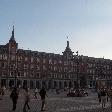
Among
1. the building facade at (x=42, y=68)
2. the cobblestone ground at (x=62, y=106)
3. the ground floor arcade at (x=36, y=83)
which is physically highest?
the building facade at (x=42, y=68)

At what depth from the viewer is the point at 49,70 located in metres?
114

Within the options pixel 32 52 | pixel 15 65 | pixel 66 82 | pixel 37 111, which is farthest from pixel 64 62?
pixel 37 111

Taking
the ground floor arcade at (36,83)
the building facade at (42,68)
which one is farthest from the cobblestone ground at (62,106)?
the ground floor arcade at (36,83)

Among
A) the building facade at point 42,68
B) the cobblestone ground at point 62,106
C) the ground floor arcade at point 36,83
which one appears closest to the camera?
the cobblestone ground at point 62,106

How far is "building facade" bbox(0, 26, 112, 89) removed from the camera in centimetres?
10156

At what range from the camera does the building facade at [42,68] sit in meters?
102

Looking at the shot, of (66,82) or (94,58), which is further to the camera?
(94,58)

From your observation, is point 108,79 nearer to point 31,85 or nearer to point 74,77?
point 74,77

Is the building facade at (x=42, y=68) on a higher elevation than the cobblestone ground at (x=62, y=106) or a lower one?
higher

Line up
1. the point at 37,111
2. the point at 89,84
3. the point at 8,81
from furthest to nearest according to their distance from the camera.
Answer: the point at 89,84, the point at 8,81, the point at 37,111

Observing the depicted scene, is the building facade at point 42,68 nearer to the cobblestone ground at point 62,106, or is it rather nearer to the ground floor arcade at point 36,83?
the ground floor arcade at point 36,83

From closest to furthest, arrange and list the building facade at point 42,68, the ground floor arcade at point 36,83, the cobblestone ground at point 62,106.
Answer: the cobblestone ground at point 62,106 < the ground floor arcade at point 36,83 < the building facade at point 42,68

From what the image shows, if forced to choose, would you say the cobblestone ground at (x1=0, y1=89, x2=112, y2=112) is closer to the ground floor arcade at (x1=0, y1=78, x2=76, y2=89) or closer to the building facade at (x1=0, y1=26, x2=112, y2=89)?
the building facade at (x1=0, y1=26, x2=112, y2=89)

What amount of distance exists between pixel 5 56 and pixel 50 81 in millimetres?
22736
